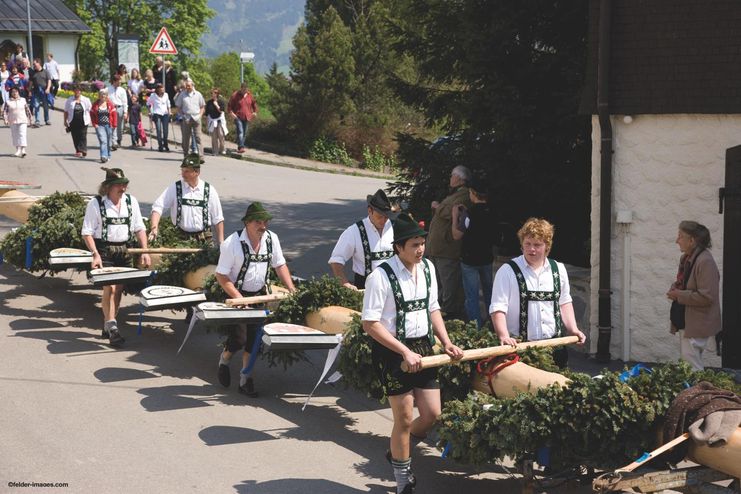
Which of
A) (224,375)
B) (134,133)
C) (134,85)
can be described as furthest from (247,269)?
(134,85)

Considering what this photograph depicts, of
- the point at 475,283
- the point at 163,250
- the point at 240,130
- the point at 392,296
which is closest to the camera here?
the point at 392,296

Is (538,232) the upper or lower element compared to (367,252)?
upper

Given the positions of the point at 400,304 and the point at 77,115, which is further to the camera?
the point at 77,115

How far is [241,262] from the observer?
10391 mm

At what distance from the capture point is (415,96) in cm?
1552

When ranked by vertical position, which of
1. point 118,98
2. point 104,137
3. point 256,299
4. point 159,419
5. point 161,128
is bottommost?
point 159,419

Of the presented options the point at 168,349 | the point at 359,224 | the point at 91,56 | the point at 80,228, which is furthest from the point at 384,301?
the point at 91,56

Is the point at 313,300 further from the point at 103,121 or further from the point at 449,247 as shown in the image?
the point at 103,121

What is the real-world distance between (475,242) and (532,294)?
3.89 metres

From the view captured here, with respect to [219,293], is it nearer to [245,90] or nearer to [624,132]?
[624,132]

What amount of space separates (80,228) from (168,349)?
243 cm

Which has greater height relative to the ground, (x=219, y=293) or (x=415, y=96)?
(x=415, y=96)

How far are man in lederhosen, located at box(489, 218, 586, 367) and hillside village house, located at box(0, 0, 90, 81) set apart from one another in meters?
46.1

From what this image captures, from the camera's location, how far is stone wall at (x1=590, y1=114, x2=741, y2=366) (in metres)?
11.6
